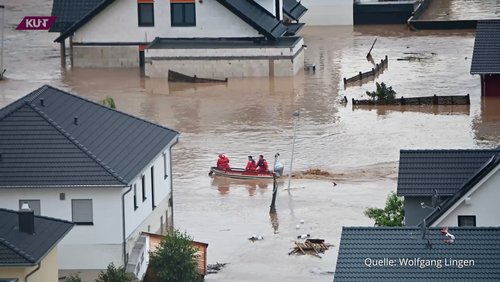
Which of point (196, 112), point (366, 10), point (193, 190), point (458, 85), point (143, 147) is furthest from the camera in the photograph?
point (366, 10)

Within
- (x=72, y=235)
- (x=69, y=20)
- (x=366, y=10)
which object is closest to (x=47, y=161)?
(x=72, y=235)

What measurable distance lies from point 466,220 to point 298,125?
82.7 feet

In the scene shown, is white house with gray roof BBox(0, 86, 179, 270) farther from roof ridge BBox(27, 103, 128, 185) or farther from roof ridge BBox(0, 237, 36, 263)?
roof ridge BBox(0, 237, 36, 263)

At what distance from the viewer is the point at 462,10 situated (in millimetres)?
84125

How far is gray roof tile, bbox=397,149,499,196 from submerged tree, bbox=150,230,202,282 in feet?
15.5

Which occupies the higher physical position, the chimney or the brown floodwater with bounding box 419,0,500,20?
the brown floodwater with bounding box 419,0,500,20

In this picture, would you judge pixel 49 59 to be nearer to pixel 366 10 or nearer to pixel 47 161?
pixel 366 10

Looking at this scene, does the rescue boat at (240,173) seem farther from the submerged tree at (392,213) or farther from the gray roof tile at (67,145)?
the submerged tree at (392,213)

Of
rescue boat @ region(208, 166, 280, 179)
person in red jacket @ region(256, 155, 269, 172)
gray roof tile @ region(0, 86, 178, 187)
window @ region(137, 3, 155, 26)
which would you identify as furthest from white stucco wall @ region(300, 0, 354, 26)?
gray roof tile @ region(0, 86, 178, 187)

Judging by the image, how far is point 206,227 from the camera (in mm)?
42031

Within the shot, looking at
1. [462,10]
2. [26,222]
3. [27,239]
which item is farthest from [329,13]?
[27,239]

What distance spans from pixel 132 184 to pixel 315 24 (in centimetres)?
4569

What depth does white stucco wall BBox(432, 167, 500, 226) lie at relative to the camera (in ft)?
103

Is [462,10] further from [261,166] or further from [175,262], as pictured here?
[175,262]
